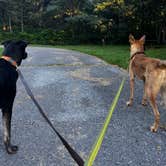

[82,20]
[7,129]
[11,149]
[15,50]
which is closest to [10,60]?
[15,50]

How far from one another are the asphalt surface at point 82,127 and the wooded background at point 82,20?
41.5ft

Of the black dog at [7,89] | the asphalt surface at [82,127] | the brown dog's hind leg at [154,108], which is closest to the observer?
the asphalt surface at [82,127]

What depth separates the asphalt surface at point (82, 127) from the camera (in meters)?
4.73

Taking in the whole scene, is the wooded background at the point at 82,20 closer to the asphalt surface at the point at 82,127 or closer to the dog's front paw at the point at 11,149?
the asphalt surface at the point at 82,127

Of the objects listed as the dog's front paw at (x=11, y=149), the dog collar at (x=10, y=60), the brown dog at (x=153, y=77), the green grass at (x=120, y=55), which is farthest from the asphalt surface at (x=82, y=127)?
the green grass at (x=120, y=55)

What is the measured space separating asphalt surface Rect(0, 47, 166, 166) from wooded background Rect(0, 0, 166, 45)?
12.6 meters

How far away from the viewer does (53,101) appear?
792 cm

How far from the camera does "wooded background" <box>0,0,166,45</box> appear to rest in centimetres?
2756

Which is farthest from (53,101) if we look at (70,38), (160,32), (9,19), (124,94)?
(9,19)

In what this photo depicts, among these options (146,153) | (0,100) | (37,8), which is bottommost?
(146,153)

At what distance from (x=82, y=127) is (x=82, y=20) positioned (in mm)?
29861

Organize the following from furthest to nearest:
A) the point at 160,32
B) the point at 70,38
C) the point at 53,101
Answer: the point at 70,38 → the point at 160,32 → the point at 53,101

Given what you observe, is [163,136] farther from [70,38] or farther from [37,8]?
[37,8]

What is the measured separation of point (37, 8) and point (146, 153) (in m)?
47.7
